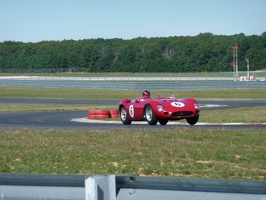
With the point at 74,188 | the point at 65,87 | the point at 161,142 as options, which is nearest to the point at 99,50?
the point at 65,87

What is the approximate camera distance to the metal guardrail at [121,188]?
12.4ft

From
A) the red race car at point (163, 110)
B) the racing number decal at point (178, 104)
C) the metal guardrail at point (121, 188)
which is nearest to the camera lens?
the metal guardrail at point (121, 188)

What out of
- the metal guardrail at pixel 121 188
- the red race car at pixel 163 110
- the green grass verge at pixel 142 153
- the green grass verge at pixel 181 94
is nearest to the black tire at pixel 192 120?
the red race car at pixel 163 110

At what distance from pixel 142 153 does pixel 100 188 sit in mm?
7351

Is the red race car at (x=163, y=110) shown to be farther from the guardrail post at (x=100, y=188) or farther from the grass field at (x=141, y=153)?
the guardrail post at (x=100, y=188)

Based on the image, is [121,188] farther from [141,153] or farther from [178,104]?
[178,104]

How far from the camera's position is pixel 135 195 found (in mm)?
4223

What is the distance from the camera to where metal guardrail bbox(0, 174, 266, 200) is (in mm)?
3777

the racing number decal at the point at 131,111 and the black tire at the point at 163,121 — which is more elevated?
the racing number decal at the point at 131,111

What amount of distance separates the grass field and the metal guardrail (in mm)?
4817

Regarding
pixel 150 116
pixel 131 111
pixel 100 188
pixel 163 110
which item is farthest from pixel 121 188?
pixel 131 111

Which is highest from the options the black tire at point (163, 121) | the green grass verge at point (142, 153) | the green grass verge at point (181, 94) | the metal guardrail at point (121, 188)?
the metal guardrail at point (121, 188)

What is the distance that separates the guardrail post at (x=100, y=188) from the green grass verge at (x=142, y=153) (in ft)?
16.1

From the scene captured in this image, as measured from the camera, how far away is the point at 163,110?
2017 centimetres
